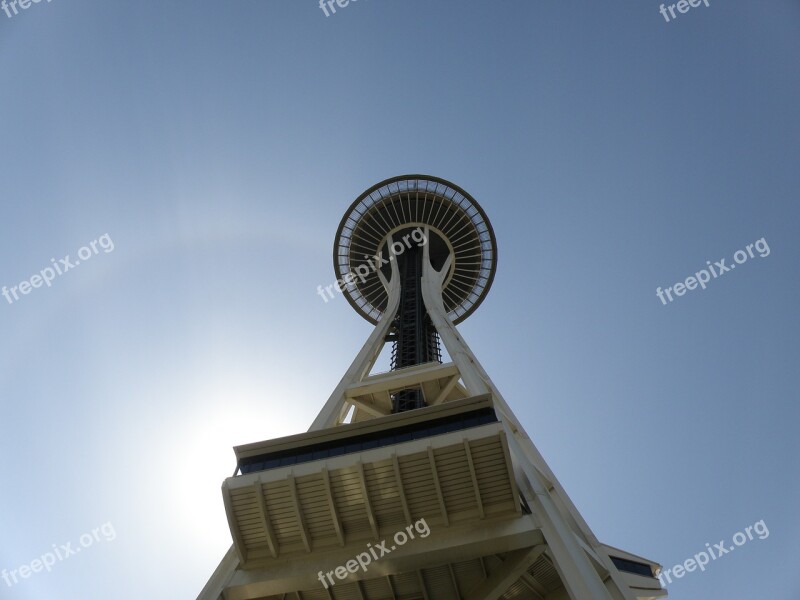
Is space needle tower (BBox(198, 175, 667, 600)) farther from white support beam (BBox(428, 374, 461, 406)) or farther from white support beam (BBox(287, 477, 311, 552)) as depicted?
white support beam (BBox(428, 374, 461, 406))

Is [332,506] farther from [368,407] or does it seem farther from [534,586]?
[368,407]

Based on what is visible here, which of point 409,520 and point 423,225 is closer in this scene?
point 409,520

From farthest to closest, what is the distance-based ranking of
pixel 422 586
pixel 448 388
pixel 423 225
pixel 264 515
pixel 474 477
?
pixel 423 225 < pixel 448 388 < pixel 422 586 < pixel 264 515 < pixel 474 477

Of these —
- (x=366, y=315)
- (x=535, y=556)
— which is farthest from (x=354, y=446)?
(x=366, y=315)

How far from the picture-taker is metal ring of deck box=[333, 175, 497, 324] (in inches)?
1905

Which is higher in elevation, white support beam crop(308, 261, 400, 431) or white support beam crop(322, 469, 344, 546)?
white support beam crop(308, 261, 400, 431)

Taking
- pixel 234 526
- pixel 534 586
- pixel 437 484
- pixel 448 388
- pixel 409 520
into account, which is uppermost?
pixel 448 388

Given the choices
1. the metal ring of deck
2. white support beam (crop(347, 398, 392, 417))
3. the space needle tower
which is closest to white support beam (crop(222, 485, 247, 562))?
the space needle tower

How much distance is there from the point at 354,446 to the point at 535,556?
5939mm

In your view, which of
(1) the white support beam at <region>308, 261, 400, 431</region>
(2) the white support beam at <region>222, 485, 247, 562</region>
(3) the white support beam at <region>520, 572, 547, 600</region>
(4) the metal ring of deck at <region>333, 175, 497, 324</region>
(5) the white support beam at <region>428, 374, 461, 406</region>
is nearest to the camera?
(2) the white support beam at <region>222, 485, 247, 562</region>

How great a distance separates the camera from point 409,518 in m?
16.5

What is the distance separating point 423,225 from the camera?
4838cm

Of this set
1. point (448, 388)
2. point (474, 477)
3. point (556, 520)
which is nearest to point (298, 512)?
point (474, 477)

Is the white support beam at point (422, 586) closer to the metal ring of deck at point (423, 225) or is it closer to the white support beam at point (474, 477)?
the white support beam at point (474, 477)
